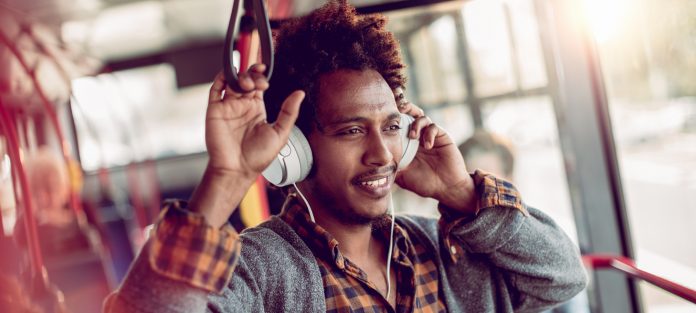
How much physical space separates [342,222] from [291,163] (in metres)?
0.21

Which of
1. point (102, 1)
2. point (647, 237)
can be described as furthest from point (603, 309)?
point (102, 1)

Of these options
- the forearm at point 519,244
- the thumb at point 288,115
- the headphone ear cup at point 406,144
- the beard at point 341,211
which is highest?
the thumb at point 288,115

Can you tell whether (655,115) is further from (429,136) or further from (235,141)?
(235,141)

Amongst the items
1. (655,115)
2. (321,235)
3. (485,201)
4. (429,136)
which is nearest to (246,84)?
(321,235)

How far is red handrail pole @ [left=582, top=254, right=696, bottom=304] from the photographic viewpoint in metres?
1.33

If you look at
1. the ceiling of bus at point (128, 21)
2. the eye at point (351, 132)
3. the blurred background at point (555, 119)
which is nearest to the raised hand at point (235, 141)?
the eye at point (351, 132)

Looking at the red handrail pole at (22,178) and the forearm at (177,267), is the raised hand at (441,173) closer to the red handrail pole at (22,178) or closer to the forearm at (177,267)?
the forearm at (177,267)

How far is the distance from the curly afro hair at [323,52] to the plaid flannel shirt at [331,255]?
23 centimetres

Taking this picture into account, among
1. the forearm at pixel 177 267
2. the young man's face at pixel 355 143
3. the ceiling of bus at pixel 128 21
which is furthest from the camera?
the ceiling of bus at pixel 128 21

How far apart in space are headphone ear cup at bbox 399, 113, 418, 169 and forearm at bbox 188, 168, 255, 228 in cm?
44

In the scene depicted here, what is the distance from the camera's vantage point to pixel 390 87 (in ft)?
4.15

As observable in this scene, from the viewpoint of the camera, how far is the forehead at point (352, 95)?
1175mm

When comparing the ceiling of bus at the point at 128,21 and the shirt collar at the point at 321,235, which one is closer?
the shirt collar at the point at 321,235

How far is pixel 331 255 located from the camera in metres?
1.17
